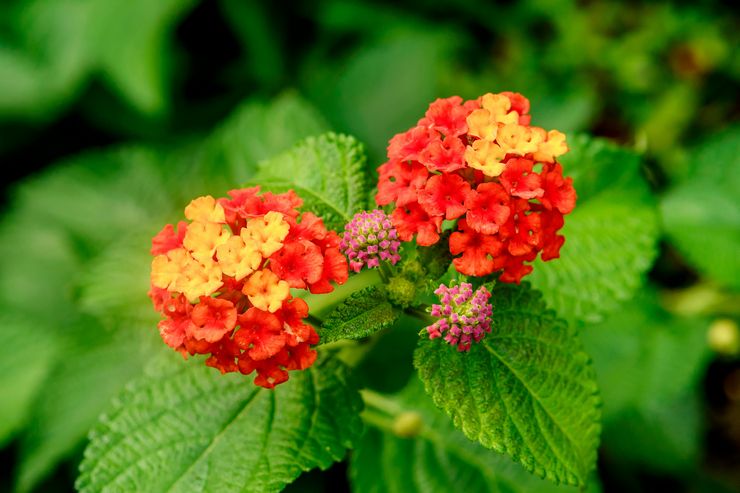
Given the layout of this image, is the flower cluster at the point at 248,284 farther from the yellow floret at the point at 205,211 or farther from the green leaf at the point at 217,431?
the green leaf at the point at 217,431

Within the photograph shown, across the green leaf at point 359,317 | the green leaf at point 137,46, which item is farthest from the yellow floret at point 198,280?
the green leaf at point 137,46

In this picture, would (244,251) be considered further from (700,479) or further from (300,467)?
(700,479)

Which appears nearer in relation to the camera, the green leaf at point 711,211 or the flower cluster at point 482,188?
the flower cluster at point 482,188

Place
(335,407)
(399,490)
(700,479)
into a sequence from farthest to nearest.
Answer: (700,479)
(399,490)
(335,407)

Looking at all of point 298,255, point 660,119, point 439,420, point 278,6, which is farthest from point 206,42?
point 298,255

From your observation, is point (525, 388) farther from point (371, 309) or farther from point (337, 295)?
point (337, 295)

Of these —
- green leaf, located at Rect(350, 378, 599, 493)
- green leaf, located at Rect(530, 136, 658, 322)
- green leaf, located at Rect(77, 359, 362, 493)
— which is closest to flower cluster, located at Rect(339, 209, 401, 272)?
green leaf, located at Rect(77, 359, 362, 493)

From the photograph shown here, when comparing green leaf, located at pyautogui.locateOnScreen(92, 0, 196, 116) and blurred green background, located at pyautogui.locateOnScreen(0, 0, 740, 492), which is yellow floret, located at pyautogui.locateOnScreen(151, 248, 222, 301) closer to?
blurred green background, located at pyautogui.locateOnScreen(0, 0, 740, 492)
